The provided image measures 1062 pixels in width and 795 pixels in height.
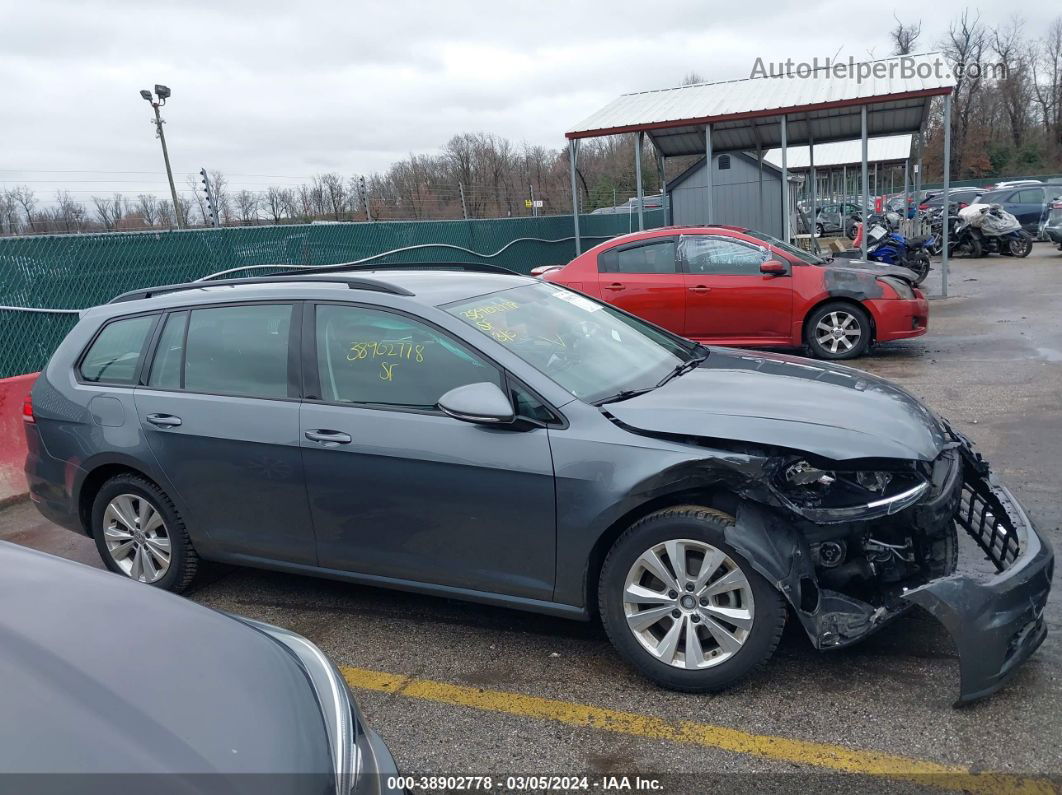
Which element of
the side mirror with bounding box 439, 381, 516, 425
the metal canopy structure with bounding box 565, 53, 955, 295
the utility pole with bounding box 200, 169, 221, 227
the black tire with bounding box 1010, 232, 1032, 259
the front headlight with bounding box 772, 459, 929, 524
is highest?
the metal canopy structure with bounding box 565, 53, 955, 295

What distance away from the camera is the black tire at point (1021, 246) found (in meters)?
20.5

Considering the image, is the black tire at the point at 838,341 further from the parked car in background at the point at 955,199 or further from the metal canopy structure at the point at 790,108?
the parked car in background at the point at 955,199

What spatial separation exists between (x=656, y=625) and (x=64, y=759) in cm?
223

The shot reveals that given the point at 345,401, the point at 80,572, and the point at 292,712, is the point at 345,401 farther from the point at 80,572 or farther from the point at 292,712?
the point at 292,712

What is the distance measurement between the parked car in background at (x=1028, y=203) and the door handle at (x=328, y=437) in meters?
25.5

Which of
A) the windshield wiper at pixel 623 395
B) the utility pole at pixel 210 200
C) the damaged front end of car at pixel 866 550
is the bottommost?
the damaged front end of car at pixel 866 550

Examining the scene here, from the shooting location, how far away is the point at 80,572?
241cm

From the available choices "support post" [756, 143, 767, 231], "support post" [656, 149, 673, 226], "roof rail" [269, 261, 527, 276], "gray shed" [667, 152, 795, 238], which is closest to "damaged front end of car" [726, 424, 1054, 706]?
"roof rail" [269, 261, 527, 276]

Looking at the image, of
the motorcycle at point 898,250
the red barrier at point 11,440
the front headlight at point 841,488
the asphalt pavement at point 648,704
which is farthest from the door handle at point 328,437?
the motorcycle at point 898,250

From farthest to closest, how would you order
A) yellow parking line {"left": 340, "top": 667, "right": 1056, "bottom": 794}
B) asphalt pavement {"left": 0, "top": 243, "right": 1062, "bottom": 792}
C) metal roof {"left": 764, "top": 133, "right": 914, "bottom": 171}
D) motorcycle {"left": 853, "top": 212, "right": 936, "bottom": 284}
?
metal roof {"left": 764, "top": 133, "right": 914, "bottom": 171}, motorcycle {"left": 853, "top": 212, "right": 936, "bottom": 284}, asphalt pavement {"left": 0, "top": 243, "right": 1062, "bottom": 792}, yellow parking line {"left": 340, "top": 667, "right": 1056, "bottom": 794}

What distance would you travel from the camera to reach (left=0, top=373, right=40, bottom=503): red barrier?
6.45m

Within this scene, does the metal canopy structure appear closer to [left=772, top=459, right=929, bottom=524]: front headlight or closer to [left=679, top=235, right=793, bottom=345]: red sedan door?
[left=679, top=235, right=793, bottom=345]: red sedan door

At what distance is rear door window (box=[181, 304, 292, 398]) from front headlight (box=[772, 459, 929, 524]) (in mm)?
2258

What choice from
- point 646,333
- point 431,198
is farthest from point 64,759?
point 431,198
